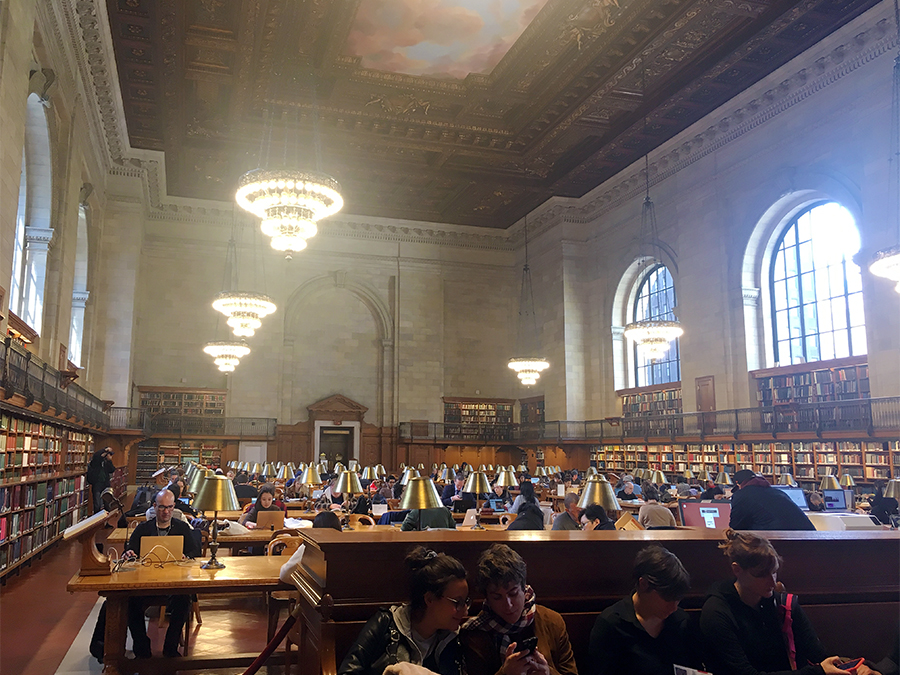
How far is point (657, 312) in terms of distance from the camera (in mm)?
18547

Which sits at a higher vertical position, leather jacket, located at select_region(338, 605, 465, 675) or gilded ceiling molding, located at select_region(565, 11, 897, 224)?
gilded ceiling molding, located at select_region(565, 11, 897, 224)

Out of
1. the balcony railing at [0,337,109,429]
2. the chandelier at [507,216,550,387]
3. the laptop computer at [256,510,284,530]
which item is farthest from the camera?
the chandelier at [507,216,550,387]

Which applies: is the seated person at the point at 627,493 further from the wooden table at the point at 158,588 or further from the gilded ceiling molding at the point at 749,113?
the wooden table at the point at 158,588

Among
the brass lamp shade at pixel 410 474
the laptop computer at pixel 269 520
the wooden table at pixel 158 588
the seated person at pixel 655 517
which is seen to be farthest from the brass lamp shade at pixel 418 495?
the laptop computer at pixel 269 520

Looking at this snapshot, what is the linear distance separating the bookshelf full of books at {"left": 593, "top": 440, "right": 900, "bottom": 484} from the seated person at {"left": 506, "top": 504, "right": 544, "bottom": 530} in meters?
7.61

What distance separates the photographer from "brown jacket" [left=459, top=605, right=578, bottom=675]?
2289 millimetres

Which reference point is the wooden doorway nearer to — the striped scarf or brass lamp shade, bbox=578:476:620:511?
brass lamp shade, bbox=578:476:620:511

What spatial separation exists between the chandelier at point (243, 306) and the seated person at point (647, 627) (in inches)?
555

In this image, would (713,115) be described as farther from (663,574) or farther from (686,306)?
(663,574)

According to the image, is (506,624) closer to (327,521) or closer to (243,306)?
(327,521)

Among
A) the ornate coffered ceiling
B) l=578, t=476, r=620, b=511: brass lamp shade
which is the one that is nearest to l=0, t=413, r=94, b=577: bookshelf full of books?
l=578, t=476, r=620, b=511: brass lamp shade

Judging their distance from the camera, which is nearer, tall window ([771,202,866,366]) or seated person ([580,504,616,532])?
seated person ([580,504,616,532])

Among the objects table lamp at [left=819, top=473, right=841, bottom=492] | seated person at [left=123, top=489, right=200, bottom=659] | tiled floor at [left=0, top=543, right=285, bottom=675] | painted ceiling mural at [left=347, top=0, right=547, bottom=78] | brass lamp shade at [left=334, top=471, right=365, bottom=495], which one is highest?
painted ceiling mural at [left=347, top=0, right=547, bottom=78]

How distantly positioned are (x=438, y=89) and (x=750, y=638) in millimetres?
13970
